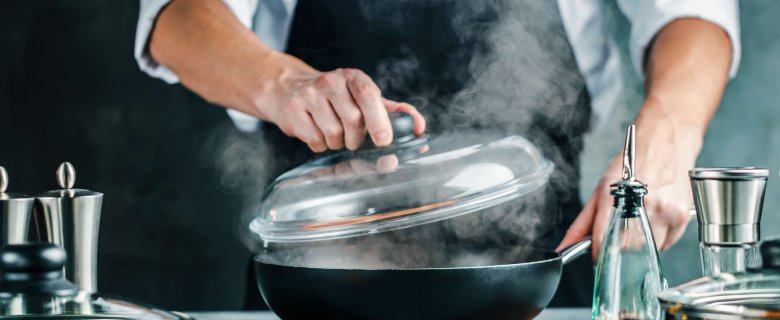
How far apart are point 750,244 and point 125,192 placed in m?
0.97

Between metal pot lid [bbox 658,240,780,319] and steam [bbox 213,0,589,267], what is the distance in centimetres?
71

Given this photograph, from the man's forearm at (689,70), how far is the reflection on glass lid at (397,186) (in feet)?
1.33

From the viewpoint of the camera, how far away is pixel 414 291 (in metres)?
0.81

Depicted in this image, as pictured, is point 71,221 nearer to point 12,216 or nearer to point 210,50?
point 12,216

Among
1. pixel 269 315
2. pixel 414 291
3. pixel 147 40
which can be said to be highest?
pixel 147 40

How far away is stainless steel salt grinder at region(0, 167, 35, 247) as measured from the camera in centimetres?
87

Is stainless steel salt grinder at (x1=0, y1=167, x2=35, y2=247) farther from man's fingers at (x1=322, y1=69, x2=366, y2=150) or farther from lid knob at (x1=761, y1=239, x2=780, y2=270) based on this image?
lid knob at (x1=761, y1=239, x2=780, y2=270)

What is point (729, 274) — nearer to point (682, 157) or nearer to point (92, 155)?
point (682, 157)

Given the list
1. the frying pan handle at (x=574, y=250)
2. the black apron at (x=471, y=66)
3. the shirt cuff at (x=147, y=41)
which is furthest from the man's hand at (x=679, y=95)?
the shirt cuff at (x=147, y=41)

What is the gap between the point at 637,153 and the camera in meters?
1.24

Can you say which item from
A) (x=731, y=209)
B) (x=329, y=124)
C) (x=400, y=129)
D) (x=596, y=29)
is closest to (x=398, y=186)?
(x=400, y=129)

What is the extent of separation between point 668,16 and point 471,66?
13.3 inches

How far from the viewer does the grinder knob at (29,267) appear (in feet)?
1.96

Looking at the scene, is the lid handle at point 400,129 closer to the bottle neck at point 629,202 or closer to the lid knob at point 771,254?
the bottle neck at point 629,202
